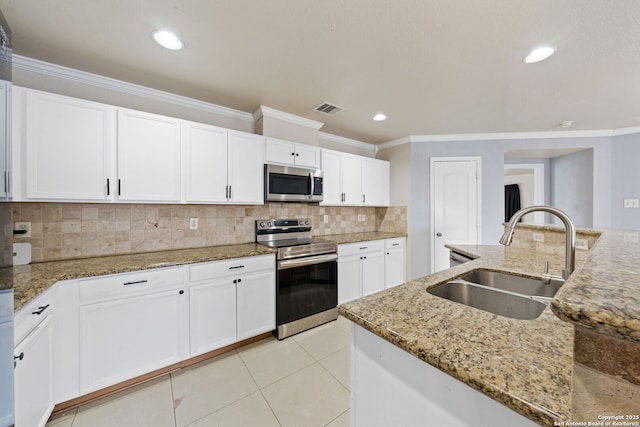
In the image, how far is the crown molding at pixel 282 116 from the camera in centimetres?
265

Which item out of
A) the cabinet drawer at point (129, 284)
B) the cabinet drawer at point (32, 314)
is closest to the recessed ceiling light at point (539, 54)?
the cabinet drawer at point (129, 284)

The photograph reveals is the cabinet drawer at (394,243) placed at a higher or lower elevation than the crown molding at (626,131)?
lower

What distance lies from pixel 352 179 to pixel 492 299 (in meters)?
2.47

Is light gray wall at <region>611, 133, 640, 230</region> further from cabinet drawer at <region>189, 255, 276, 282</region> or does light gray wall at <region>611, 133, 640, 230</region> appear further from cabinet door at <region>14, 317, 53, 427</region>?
cabinet door at <region>14, 317, 53, 427</region>

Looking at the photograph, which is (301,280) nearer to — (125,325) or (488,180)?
(125,325)

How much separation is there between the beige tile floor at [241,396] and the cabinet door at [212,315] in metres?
0.17

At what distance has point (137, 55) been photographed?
1.76 m

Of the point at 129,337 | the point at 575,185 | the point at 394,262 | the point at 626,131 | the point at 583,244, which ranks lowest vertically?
the point at 129,337

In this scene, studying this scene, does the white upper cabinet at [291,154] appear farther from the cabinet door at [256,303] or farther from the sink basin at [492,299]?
the sink basin at [492,299]

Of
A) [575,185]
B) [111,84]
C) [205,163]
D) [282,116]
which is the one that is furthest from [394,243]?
[111,84]

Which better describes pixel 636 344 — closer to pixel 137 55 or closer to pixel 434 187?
pixel 137 55

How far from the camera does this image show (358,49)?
168 centimetres

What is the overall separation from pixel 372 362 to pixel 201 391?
5.10 feet

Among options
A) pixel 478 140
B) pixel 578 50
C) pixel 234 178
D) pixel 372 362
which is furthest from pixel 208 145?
pixel 478 140
